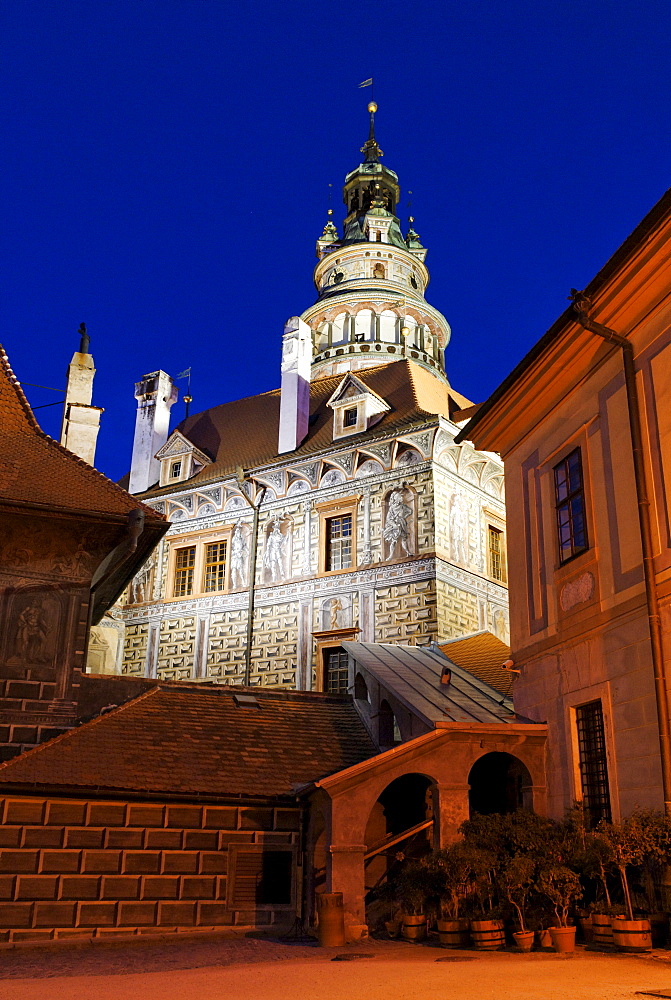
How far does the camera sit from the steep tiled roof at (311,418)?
24438 millimetres

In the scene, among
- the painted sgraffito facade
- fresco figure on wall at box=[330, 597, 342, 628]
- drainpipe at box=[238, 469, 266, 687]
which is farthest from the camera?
drainpipe at box=[238, 469, 266, 687]

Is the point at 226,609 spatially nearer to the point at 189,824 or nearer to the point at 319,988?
the point at 189,824

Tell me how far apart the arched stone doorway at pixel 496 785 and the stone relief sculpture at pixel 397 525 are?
8.61 m

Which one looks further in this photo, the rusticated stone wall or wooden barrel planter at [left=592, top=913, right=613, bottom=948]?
the rusticated stone wall

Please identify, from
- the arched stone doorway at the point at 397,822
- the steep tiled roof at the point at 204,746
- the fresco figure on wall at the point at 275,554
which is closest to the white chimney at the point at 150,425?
the fresco figure on wall at the point at 275,554

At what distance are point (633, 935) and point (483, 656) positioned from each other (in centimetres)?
982

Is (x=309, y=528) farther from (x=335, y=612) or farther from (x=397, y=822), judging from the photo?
(x=397, y=822)

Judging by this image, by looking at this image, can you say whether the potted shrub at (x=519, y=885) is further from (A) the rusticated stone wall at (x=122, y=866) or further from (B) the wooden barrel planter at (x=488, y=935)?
(A) the rusticated stone wall at (x=122, y=866)

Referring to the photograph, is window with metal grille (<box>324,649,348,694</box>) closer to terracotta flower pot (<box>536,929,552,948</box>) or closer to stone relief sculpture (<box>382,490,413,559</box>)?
stone relief sculpture (<box>382,490,413,559</box>)

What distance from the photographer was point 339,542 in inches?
922

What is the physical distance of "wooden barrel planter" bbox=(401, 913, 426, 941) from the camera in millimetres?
10117

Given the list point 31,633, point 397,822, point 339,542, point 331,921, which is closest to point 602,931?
Result: point 331,921

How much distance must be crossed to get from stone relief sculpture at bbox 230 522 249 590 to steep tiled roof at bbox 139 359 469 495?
6.39 ft

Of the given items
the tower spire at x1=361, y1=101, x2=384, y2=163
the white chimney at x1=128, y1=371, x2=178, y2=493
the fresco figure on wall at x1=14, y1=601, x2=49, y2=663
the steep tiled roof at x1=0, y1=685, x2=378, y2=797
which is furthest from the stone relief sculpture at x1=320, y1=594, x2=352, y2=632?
the tower spire at x1=361, y1=101, x2=384, y2=163
